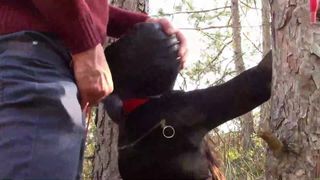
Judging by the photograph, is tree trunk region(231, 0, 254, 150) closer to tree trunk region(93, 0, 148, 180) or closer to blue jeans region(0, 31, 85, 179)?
tree trunk region(93, 0, 148, 180)

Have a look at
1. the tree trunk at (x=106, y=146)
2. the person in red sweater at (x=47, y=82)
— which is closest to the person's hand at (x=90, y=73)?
the person in red sweater at (x=47, y=82)

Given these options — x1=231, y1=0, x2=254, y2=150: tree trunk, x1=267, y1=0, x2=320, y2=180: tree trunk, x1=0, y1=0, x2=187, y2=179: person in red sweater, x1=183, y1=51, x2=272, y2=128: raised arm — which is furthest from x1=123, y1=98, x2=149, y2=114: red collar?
x1=231, y1=0, x2=254, y2=150: tree trunk

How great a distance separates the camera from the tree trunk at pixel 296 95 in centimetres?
221

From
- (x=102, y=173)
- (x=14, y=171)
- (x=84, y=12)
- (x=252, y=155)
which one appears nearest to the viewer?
(x=14, y=171)

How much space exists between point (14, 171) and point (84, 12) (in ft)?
1.41

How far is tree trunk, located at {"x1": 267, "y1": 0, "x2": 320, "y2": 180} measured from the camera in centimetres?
221

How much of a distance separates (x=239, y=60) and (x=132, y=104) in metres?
6.81

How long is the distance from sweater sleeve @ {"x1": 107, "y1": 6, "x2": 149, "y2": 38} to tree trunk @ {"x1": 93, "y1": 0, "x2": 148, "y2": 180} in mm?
1255

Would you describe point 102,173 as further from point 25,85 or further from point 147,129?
point 25,85

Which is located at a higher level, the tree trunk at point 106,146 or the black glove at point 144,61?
the black glove at point 144,61

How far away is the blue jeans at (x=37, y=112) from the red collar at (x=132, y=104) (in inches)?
26.9

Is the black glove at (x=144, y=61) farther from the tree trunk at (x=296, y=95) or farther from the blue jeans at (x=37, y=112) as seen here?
the blue jeans at (x=37, y=112)

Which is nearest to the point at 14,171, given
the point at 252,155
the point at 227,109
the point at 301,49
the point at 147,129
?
the point at 147,129

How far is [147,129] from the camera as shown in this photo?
2.20 metres
